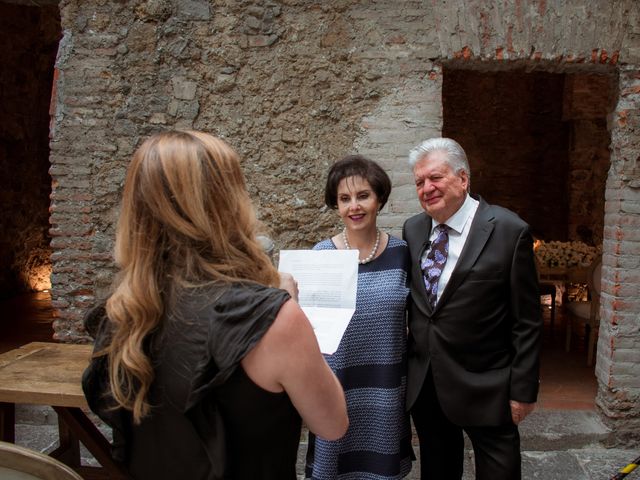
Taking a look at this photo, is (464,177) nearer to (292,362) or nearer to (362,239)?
(362,239)

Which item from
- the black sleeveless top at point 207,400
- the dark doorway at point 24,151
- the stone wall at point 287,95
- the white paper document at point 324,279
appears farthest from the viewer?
the dark doorway at point 24,151

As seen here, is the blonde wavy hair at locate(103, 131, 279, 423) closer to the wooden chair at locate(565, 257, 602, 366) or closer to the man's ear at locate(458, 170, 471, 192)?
the man's ear at locate(458, 170, 471, 192)

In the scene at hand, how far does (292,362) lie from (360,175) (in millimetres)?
1347

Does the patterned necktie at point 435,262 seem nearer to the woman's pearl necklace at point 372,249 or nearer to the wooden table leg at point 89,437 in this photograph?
the woman's pearl necklace at point 372,249

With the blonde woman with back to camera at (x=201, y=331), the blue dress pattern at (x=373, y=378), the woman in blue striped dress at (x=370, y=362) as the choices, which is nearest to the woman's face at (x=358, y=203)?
the woman in blue striped dress at (x=370, y=362)

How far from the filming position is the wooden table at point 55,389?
212cm

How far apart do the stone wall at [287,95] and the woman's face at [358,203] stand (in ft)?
3.68

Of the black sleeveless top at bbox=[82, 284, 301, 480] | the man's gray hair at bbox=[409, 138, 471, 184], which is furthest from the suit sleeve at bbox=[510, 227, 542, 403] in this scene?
the black sleeveless top at bbox=[82, 284, 301, 480]

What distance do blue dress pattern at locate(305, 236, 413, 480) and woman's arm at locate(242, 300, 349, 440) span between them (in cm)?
106

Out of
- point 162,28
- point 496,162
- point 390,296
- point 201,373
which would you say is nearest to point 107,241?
point 162,28

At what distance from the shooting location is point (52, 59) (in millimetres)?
8070

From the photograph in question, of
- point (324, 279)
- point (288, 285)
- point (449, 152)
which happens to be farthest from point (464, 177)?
point (288, 285)

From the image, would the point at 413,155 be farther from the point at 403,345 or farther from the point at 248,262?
the point at 248,262

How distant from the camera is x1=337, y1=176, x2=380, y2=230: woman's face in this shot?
2.41 m
